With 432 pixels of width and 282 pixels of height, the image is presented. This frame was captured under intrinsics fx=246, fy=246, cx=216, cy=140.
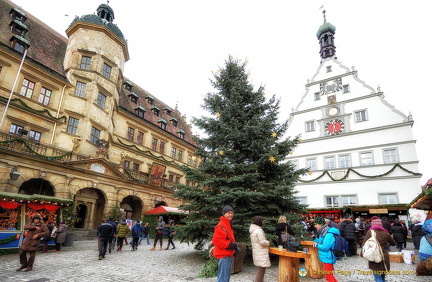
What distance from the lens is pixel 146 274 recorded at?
765 cm

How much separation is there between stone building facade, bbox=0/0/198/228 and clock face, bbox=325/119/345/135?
14.6m

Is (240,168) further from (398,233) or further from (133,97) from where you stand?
(133,97)

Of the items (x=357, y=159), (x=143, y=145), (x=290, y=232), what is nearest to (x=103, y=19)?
(x=143, y=145)

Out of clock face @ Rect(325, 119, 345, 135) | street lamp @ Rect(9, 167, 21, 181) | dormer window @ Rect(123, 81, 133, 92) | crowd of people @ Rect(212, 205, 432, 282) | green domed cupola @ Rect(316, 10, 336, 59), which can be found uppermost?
green domed cupola @ Rect(316, 10, 336, 59)

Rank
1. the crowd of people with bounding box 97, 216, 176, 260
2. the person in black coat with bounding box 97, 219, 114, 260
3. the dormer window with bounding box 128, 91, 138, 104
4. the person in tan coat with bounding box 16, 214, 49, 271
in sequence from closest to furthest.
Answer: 1. the person in tan coat with bounding box 16, 214, 49, 271
2. the person in black coat with bounding box 97, 219, 114, 260
3. the crowd of people with bounding box 97, 216, 176, 260
4. the dormer window with bounding box 128, 91, 138, 104

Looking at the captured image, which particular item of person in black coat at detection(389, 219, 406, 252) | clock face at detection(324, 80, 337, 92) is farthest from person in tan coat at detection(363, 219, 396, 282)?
clock face at detection(324, 80, 337, 92)

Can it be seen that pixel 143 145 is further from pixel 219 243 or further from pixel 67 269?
pixel 219 243

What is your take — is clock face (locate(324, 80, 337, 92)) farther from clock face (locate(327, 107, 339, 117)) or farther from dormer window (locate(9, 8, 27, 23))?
dormer window (locate(9, 8, 27, 23))

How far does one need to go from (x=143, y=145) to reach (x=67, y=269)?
21185mm

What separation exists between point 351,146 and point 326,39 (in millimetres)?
15461

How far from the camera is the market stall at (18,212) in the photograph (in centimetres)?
1170

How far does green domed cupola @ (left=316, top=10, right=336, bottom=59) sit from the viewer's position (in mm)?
30198

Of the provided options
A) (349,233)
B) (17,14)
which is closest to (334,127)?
(349,233)

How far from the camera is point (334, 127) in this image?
1006 inches
